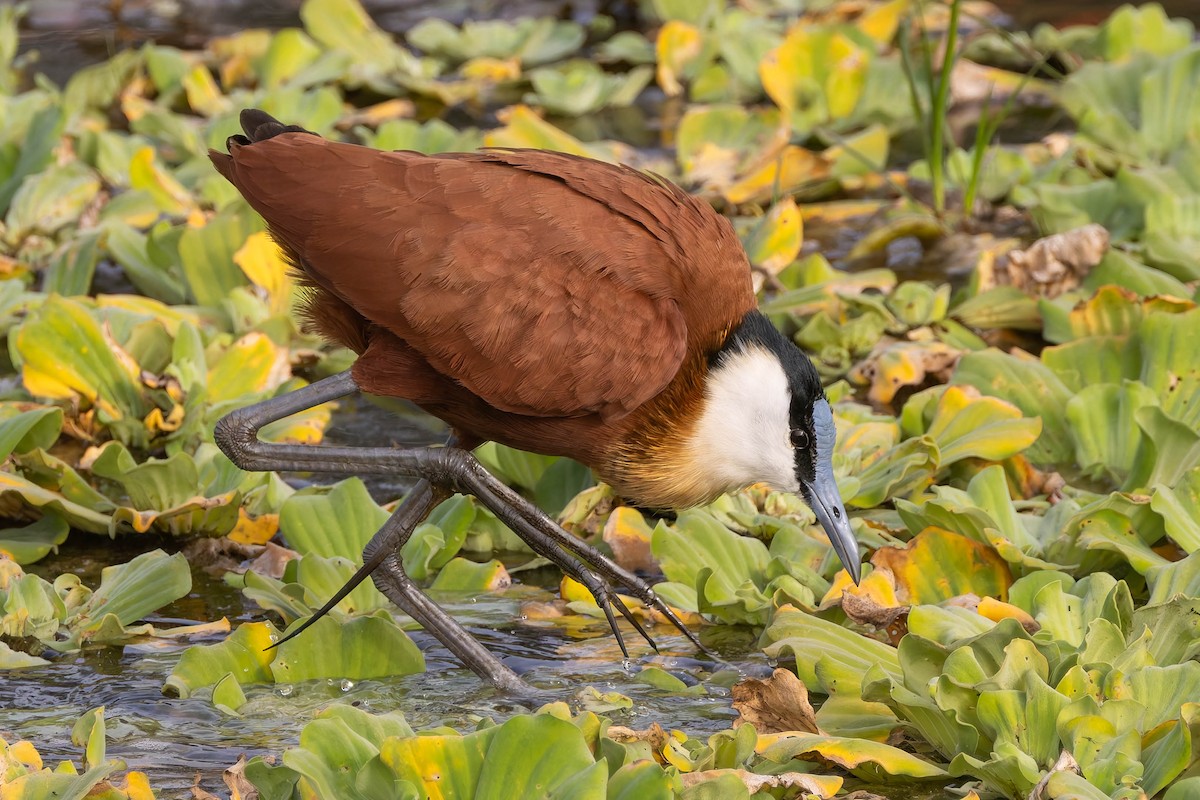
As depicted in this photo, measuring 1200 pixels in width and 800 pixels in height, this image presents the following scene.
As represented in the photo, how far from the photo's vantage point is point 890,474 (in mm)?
4211

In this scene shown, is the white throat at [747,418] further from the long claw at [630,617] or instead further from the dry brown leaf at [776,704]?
the dry brown leaf at [776,704]

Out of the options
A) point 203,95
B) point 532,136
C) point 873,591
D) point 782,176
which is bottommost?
point 873,591

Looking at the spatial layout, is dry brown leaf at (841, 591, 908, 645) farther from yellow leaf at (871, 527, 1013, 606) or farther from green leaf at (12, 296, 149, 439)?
green leaf at (12, 296, 149, 439)

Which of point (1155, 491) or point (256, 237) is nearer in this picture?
point (1155, 491)

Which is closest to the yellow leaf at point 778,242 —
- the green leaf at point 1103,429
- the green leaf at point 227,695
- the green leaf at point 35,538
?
the green leaf at point 1103,429

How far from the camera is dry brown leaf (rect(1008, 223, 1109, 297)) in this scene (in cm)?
526

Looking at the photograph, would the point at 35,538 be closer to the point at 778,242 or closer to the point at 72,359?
the point at 72,359

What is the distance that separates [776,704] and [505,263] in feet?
3.79

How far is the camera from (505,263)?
11.6 ft

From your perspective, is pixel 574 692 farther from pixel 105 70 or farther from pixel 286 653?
pixel 105 70

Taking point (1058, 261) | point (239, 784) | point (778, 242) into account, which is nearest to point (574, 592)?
point (239, 784)

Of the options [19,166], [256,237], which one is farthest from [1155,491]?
[19,166]

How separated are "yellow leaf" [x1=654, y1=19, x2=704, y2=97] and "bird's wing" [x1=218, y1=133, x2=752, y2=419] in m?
4.01

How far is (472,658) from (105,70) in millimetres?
4650
